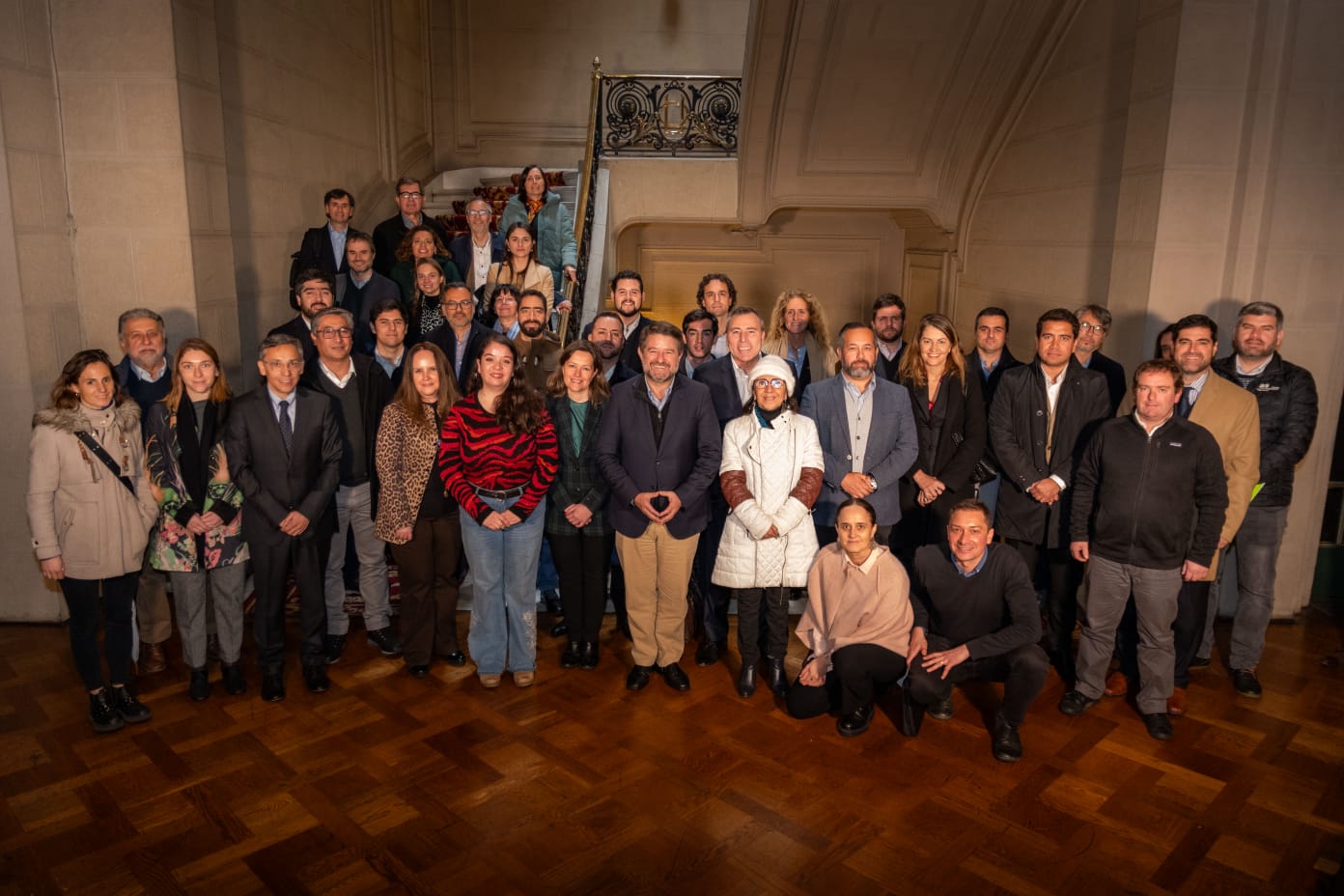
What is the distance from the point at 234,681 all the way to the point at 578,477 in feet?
5.55

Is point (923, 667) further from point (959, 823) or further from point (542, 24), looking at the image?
point (542, 24)

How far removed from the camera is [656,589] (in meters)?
3.92

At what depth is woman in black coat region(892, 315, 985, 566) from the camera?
4047 millimetres

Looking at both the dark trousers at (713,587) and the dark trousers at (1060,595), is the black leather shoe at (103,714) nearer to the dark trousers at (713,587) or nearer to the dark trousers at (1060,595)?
the dark trousers at (713,587)

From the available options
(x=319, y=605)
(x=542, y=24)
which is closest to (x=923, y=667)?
(x=319, y=605)

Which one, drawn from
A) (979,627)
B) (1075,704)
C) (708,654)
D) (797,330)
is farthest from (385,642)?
(1075,704)

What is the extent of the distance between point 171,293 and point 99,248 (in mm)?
394

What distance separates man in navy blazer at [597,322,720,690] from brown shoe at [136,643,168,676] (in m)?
2.12

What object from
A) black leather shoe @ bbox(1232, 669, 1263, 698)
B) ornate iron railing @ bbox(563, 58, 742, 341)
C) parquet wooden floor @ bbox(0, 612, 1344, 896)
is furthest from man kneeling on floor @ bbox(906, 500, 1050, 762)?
ornate iron railing @ bbox(563, 58, 742, 341)

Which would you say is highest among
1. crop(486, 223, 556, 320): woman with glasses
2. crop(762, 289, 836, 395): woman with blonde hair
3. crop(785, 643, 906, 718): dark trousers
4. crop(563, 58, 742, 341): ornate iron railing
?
crop(563, 58, 742, 341): ornate iron railing

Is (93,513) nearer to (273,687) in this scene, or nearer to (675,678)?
(273,687)

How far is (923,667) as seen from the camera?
3484 mm

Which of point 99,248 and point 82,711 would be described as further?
point 99,248

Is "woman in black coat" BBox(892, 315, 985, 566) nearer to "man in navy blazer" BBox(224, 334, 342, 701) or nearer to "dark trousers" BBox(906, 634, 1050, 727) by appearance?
"dark trousers" BBox(906, 634, 1050, 727)
